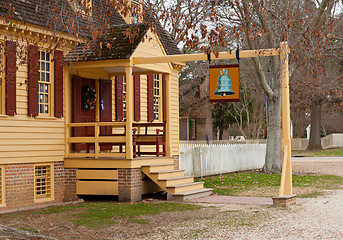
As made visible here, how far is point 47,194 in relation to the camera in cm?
1549

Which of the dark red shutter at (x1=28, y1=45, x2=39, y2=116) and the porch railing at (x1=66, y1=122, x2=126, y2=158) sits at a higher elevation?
the dark red shutter at (x1=28, y1=45, x2=39, y2=116)

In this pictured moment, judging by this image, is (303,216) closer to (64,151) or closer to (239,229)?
(239,229)

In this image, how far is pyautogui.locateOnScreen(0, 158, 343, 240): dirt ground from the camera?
32.9ft

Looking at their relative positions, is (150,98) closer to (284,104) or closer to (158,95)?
(158,95)

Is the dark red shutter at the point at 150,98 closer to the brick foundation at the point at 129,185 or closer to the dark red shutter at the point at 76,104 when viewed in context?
the dark red shutter at the point at 76,104

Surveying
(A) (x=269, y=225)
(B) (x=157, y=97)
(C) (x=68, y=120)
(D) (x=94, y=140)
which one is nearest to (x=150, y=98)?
(B) (x=157, y=97)

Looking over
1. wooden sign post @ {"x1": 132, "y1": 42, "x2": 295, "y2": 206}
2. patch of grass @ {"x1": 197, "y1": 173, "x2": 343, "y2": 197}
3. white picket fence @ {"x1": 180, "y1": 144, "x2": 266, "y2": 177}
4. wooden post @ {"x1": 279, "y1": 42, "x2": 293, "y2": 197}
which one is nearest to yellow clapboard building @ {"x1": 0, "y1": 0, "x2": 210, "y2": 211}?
wooden sign post @ {"x1": 132, "y1": 42, "x2": 295, "y2": 206}

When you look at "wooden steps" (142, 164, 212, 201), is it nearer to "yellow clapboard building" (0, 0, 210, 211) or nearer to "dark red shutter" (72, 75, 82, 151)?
"yellow clapboard building" (0, 0, 210, 211)

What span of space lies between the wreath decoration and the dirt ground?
4417mm

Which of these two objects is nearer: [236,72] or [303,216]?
[303,216]

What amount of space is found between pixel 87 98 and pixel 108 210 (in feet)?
15.1

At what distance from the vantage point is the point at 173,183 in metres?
15.9

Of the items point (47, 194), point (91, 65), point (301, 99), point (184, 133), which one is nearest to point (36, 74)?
point (91, 65)

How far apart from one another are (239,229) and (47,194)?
685 cm
